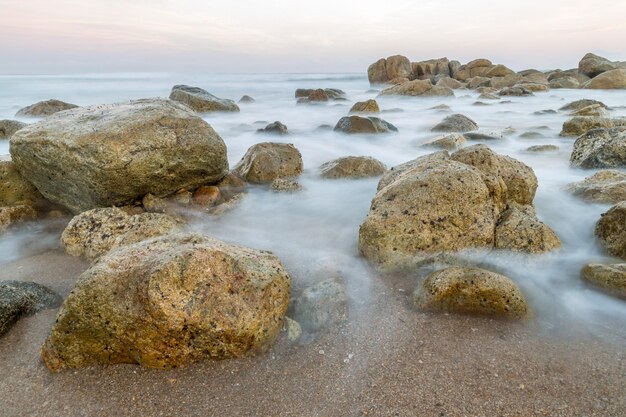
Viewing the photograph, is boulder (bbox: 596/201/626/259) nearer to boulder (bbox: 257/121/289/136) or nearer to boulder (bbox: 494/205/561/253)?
boulder (bbox: 494/205/561/253)

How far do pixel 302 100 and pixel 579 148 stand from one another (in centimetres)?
1332

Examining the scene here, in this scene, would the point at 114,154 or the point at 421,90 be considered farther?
the point at 421,90

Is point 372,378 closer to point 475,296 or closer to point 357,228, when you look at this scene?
point 475,296

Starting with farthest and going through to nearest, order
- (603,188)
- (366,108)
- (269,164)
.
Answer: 1. (366,108)
2. (269,164)
3. (603,188)

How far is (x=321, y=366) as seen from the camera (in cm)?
239

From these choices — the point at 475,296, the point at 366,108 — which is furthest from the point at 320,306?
the point at 366,108

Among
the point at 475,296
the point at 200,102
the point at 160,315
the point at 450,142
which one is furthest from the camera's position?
the point at 200,102

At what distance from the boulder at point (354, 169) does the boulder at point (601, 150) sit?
306 cm

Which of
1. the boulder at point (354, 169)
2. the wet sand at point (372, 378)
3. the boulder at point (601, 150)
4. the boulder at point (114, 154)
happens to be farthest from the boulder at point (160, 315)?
the boulder at point (601, 150)

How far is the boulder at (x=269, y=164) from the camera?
578 cm

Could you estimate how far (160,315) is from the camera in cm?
225

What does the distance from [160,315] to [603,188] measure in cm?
458

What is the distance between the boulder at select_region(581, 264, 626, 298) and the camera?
9.59 feet

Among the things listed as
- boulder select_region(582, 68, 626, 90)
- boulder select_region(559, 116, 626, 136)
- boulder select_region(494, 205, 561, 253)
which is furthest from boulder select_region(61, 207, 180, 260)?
boulder select_region(582, 68, 626, 90)
